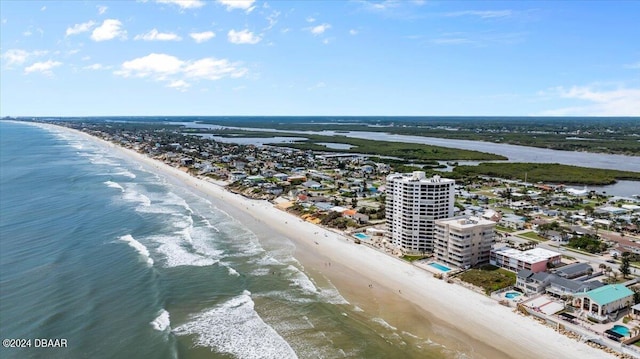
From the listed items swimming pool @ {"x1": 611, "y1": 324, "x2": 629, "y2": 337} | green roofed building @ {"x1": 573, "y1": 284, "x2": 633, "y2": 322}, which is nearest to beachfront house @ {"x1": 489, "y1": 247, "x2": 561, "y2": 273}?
green roofed building @ {"x1": 573, "y1": 284, "x2": 633, "y2": 322}

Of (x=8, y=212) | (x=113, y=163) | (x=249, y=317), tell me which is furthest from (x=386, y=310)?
(x=113, y=163)

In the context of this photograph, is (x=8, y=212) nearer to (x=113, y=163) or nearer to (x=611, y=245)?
(x=113, y=163)

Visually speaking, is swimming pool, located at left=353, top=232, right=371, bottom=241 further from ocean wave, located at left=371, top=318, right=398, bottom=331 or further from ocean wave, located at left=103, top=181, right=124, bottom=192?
ocean wave, located at left=103, top=181, right=124, bottom=192

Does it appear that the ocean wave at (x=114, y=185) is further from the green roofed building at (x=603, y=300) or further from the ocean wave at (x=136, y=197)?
the green roofed building at (x=603, y=300)

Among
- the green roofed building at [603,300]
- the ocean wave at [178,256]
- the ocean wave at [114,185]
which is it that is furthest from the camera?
the ocean wave at [114,185]

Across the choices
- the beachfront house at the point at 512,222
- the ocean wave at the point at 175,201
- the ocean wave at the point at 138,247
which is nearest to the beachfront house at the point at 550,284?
the beachfront house at the point at 512,222
